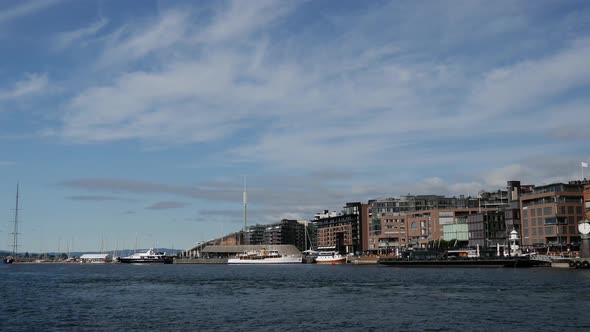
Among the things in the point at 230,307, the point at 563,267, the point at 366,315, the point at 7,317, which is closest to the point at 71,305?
the point at 7,317

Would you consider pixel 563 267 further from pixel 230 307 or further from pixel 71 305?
pixel 71 305

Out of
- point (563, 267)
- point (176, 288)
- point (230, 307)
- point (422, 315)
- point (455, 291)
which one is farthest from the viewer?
point (563, 267)

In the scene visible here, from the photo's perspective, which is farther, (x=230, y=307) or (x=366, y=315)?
(x=230, y=307)

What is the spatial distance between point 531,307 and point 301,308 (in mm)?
26629

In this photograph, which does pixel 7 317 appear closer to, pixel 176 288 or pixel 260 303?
pixel 260 303

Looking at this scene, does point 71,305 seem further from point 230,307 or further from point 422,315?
point 422,315

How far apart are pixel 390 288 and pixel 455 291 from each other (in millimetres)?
13107

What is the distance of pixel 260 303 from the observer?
86250mm

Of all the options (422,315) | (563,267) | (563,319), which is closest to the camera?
(563,319)

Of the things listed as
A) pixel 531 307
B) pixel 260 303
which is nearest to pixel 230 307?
pixel 260 303

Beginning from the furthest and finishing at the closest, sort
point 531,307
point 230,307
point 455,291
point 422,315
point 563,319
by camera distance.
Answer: point 455,291
point 230,307
point 531,307
point 422,315
point 563,319

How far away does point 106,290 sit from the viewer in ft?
378

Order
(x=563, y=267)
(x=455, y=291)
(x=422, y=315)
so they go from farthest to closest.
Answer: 1. (x=563, y=267)
2. (x=455, y=291)
3. (x=422, y=315)

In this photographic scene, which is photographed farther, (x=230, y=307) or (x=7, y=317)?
(x=230, y=307)
